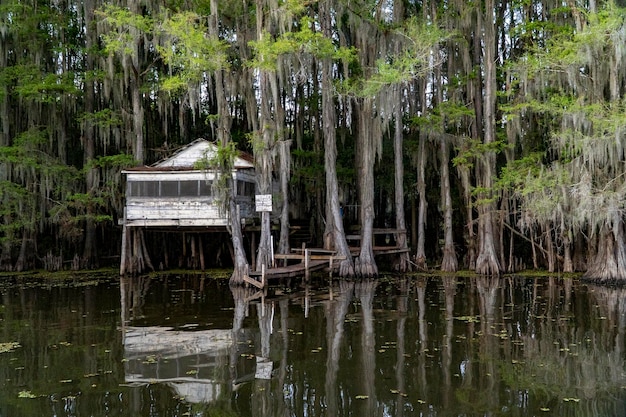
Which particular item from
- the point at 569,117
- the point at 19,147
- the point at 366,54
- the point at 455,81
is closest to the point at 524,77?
the point at 569,117

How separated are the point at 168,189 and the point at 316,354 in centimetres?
1289

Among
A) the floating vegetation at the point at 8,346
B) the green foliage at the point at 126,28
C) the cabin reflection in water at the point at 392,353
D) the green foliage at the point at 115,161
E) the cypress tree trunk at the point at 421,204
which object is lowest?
the cabin reflection in water at the point at 392,353

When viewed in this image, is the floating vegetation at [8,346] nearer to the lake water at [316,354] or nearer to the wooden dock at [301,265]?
the lake water at [316,354]

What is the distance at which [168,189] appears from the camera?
20.5m

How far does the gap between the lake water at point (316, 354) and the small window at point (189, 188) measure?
214 inches

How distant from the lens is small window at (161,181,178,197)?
20453 mm

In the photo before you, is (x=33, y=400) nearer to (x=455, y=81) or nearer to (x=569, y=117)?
(x=569, y=117)

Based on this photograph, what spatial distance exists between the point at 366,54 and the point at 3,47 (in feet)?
46.9

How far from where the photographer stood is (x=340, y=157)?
2627cm

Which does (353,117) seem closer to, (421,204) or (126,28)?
(421,204)

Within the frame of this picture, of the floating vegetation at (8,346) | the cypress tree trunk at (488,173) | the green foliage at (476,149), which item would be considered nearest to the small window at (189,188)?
the green foliage at (476,149)

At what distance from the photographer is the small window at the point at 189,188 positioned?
2038cm

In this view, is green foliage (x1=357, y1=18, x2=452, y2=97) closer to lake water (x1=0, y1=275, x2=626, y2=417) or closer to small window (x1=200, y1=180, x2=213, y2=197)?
small window (x1=200, y1=180, x2=213, y2=197)

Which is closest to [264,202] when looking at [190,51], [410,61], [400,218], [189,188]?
[189,188]
